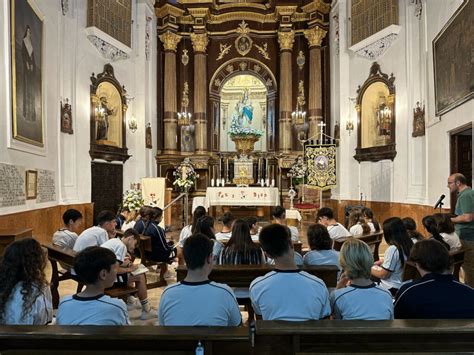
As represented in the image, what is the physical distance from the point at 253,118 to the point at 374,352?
52.8 ft

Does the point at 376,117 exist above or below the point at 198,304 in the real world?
above

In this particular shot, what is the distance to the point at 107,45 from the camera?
1310 centimetres

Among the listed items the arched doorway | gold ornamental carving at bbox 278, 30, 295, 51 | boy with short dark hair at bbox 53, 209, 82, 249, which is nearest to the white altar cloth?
the arched doorway

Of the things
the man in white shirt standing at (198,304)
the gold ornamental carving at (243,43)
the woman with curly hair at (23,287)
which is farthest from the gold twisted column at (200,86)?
the man in white shirt standing at (198,304)

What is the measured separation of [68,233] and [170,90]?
11.8m

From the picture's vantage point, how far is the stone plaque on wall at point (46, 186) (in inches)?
359

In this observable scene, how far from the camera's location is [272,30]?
55.4 feet

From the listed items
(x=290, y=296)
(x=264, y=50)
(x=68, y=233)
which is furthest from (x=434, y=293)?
(x=264, y=50)

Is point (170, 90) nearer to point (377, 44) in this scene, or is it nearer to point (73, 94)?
point (73, 94)

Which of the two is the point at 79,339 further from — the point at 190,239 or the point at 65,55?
the point at 65,55

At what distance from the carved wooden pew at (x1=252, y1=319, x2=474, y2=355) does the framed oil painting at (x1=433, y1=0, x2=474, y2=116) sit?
6014mm

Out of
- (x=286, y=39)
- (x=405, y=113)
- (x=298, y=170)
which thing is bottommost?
(x=298, y=170)

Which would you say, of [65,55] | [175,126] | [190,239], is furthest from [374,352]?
[175,126]

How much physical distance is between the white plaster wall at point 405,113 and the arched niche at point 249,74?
259cm
